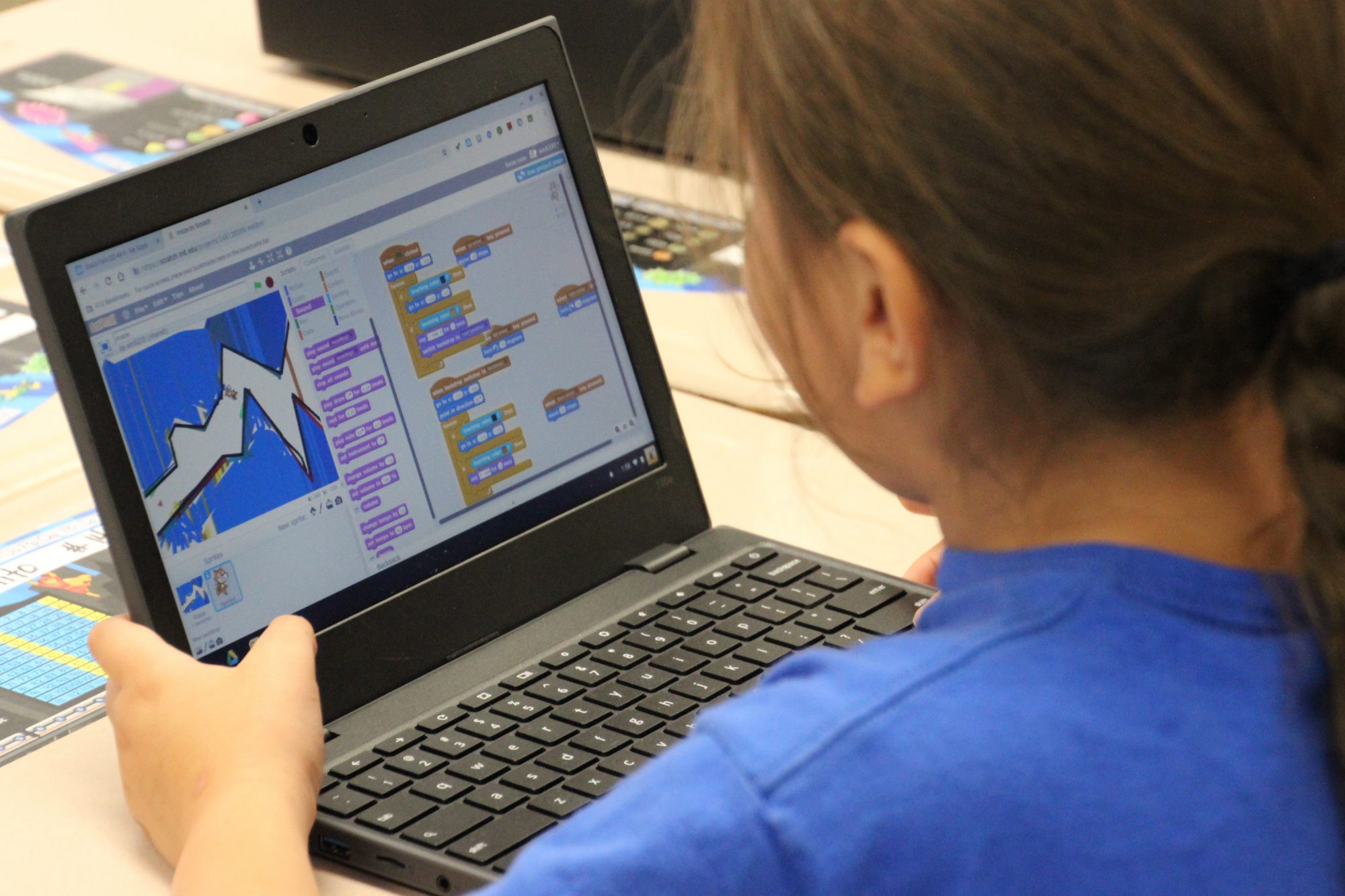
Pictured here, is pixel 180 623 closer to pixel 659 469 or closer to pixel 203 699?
pixel 203 699

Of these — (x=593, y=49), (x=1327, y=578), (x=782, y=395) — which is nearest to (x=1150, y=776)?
(x=1327, y=578)

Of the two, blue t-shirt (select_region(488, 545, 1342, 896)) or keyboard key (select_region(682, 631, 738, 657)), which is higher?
blue t-shirt (select_region(488, 545, 1342, 896))

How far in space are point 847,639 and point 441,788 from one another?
23 centimetres

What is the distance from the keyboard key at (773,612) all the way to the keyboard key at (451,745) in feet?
0.57

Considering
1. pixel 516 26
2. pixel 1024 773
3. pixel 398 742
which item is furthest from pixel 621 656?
pixel 516 26

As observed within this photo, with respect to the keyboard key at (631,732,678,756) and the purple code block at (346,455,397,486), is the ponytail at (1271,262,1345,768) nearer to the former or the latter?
the keyboard key at (631,732,678,756)

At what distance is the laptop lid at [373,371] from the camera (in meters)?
0.74

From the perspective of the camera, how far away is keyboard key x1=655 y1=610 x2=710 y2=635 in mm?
836

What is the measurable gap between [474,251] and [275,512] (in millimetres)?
183

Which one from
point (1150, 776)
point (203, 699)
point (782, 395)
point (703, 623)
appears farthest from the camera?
point (782, 395)

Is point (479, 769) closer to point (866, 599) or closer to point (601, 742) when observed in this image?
point (601, 742)

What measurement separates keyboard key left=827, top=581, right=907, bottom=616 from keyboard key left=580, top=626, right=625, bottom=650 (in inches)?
4.5

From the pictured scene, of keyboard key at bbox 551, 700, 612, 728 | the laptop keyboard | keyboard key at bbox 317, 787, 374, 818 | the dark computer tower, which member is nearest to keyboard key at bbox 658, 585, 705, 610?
the laptop keyboard

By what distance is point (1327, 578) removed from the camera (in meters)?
0.50
